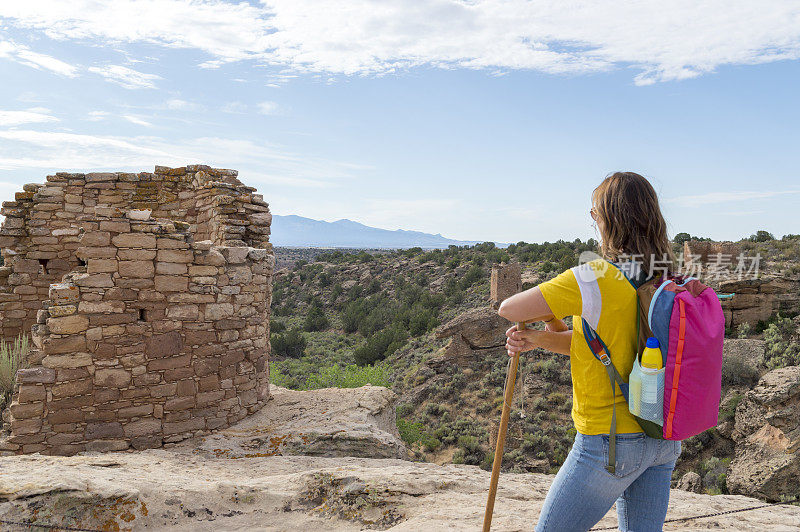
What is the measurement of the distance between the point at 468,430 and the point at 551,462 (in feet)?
9.38

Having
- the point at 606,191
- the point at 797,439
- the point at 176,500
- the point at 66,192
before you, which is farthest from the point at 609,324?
the point at 797,439

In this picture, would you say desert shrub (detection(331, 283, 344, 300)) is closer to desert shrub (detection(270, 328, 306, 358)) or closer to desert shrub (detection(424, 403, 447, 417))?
desert shrub (detection(270, 328, 306, 358))

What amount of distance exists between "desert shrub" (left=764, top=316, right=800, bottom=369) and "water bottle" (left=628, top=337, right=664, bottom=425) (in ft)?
63.2

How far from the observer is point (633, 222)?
6.71 ft

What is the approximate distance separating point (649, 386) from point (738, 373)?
18.9 metres

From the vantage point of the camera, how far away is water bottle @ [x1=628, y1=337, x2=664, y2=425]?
1.86 m

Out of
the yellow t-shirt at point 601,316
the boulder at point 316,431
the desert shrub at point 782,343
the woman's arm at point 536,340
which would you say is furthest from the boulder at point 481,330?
the yellow t-shirt at point 601,316

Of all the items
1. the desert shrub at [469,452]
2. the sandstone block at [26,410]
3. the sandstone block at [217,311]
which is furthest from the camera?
the desert shrub at [469,452]

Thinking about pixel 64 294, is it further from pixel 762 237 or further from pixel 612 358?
pixel 762 237

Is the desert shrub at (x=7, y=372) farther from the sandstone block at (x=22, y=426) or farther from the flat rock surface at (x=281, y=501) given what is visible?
the flat rock surface at (x=281, y=501)

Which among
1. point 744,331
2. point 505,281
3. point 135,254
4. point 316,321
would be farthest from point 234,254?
point 316,321

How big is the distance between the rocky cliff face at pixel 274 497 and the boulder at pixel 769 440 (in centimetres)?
928

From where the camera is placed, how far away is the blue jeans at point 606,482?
6.44 ft

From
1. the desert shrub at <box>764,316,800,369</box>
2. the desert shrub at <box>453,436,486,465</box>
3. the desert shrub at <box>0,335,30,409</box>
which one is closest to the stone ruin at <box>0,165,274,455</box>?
the desert shrub at <box>0,335,30,409</box>
